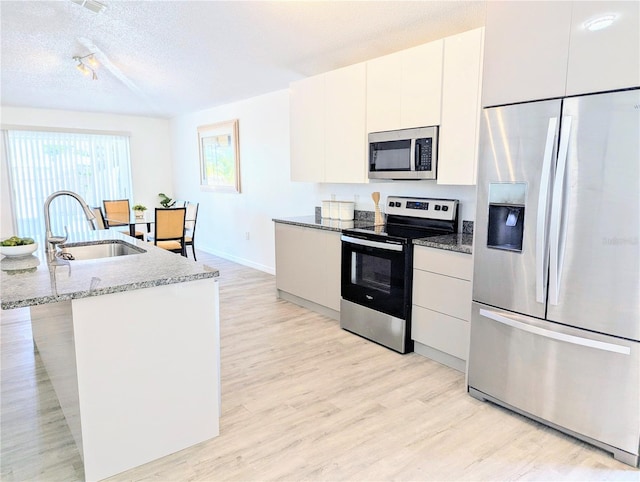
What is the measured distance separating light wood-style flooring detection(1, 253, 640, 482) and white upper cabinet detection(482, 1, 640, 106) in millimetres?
1734

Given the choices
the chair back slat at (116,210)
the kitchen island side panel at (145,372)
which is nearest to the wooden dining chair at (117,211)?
the chair back slat at (116,210)

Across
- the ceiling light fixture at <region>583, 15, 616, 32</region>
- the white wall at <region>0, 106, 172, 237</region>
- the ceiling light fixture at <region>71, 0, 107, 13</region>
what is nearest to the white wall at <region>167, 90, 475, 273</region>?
the white wall at <region>0, 106, 172, 237</region>

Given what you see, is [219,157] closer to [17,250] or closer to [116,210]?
[116,210]

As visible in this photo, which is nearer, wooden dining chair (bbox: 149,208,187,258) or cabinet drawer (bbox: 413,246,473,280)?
cabinet drawer (bbox: 413,246,473,280)

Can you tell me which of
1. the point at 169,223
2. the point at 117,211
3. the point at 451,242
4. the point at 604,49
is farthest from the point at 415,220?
the point at 117,211

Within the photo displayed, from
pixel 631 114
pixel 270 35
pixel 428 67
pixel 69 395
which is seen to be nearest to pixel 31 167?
pixel 270 35

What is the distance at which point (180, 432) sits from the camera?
2018mm

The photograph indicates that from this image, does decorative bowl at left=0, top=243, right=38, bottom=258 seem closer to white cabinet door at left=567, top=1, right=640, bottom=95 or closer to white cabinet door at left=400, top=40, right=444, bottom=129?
white cabinet door at left=400, top=40, right=444, bottom=129

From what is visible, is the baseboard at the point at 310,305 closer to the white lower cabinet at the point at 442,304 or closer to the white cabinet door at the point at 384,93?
the white lower cabinet at the point at 442,304

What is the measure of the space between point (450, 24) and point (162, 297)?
2670 mm

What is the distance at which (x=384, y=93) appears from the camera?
10.9 feet

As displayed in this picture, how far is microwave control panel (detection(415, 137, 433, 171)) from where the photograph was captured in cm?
305

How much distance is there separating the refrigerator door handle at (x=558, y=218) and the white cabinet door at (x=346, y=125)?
183 centimetres

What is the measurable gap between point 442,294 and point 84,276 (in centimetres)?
218
